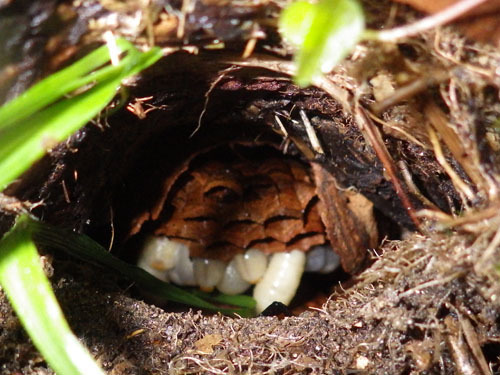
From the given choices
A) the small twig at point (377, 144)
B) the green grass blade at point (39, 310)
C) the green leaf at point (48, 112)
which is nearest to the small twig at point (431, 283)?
the small twig at point (377, 144)

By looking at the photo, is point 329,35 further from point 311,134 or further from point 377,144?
point 311,134

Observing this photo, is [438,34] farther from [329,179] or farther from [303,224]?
[303,224]

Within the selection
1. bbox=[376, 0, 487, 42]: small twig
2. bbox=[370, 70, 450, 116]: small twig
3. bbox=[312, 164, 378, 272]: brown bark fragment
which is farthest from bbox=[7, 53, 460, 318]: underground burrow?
bbox=[376, 0, 487, 42]: small twig

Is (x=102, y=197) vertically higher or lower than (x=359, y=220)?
higher

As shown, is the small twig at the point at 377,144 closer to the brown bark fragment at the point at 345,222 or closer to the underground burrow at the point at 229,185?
the underground burrow at the point at 229,185

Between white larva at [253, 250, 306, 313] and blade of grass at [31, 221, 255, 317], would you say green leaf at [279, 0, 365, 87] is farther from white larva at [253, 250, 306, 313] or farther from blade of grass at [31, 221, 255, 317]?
white larva at [253, 250, 306, 313]

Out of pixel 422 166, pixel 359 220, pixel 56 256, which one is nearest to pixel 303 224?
pixel 359 220

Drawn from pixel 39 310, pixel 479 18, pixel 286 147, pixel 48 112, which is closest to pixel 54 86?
pixel 48 112
